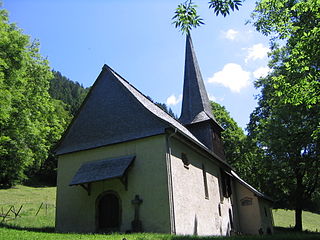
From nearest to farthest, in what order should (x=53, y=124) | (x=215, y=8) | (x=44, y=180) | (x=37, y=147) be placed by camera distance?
(x=215, y=8)
(x=37, y=147)
(x=53, y=124)
(x=44, y=180)

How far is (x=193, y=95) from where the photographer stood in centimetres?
2808

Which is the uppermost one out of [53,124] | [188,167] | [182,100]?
[182,100]

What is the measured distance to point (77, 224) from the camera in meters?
16.0

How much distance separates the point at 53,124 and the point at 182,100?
1170 cm

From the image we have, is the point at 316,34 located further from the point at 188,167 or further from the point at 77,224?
the point at 77,224

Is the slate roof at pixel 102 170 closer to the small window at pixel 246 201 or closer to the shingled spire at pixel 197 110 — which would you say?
the shingled spire at pixel 197 110

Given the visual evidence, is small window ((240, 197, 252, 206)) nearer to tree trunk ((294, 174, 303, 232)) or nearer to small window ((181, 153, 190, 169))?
tree trunk ((294, 174, 303, 232))

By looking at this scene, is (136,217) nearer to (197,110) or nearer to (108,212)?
(108,212)

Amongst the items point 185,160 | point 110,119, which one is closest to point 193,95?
point 185,160

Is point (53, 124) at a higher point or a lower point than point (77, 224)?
higher

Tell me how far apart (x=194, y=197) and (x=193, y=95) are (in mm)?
13110

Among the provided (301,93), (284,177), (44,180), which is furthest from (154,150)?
(44,180)

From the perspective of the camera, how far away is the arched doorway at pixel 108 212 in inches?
592

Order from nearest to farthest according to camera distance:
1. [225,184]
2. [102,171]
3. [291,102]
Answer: [291,102] → [102,171] → [225,184]
